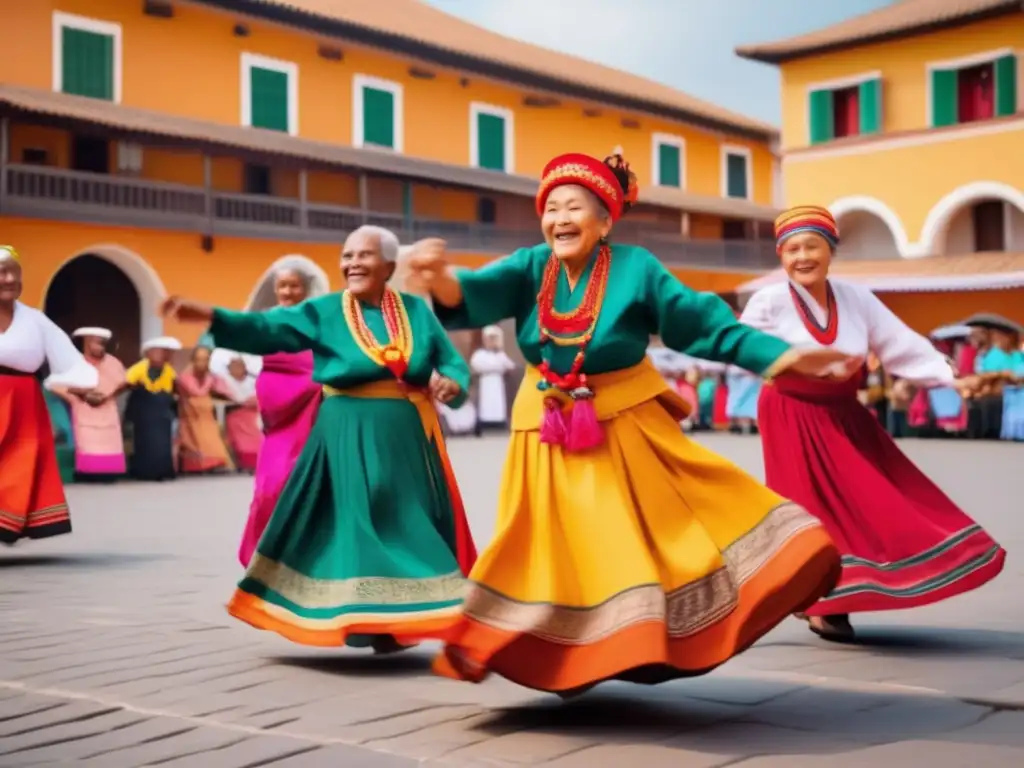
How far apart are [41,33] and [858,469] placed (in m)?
22.3

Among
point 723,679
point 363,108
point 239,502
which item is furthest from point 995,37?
point 723,679

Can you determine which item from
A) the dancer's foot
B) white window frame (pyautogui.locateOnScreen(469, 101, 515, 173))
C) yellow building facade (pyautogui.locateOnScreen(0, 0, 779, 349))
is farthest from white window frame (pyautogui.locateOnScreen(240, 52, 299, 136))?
the dancer's foot

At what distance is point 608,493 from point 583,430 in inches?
7.7

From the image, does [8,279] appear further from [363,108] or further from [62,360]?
[363,108]

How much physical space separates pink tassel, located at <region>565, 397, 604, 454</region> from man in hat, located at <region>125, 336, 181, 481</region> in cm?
1373

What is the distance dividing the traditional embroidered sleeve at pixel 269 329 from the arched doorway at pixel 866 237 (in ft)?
98.7

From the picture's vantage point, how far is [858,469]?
19.9 ft

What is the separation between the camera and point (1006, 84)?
31.7 meters

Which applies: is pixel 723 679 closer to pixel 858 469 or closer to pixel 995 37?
pixel 858 469

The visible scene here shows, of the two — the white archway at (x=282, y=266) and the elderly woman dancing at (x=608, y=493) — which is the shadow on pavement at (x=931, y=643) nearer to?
the elderly woman dancing at (x=608, y=493)

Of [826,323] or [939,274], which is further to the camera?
[939,274]

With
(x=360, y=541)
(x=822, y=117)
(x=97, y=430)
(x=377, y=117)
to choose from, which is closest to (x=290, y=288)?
(x=360, y=541)

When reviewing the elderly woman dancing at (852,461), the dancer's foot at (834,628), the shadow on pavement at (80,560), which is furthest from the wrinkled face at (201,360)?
the dancer's foot at (834,628)

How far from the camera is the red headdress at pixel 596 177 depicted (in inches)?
188
